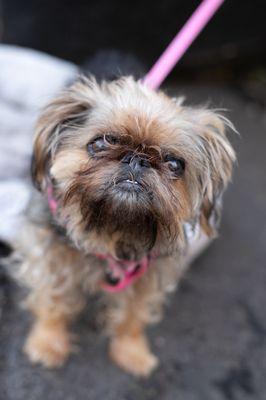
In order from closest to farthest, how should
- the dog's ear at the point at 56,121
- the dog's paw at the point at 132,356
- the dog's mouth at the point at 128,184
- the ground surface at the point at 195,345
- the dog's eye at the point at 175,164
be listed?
the dog's mouth at the point at 128,184
the dog's eye at the point at 175,164
the dog's ear at the point at 56,121
the ground surface at the point at 195,345
the dog's paw at the point at 132,356

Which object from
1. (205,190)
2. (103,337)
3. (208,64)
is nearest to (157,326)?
(103,337)

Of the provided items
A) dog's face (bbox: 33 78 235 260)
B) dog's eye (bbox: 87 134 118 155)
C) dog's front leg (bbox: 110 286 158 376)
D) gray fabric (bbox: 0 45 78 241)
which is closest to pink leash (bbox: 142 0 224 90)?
dog's face (bbox: 33 78 235 260)

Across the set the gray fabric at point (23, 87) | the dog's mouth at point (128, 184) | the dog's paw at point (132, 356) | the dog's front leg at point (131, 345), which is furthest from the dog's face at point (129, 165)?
the gray fabric at point (23, 87)

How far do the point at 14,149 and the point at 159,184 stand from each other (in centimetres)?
147

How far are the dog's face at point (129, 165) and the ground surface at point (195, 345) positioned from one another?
0.67 meters

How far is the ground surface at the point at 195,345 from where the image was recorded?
2.36 metres

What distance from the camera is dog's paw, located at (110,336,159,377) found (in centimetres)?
247

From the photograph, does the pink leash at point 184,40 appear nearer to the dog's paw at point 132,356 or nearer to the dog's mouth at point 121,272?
the dog's mouth at point 121,272

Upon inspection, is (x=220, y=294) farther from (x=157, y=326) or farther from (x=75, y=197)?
(x=75, y=197)

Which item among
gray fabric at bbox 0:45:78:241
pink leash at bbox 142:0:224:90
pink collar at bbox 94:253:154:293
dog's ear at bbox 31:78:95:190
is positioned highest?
pink leash at bbox 142:0:224:90

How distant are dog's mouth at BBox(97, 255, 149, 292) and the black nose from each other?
1.60 feet

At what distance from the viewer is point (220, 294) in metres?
2.93

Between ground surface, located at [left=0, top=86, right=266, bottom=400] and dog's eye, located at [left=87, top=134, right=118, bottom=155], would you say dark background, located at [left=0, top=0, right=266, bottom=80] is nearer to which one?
ground surface, located at [left=0, top=86, right=266, bottom=400]

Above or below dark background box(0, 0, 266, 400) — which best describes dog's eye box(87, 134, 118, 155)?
above
